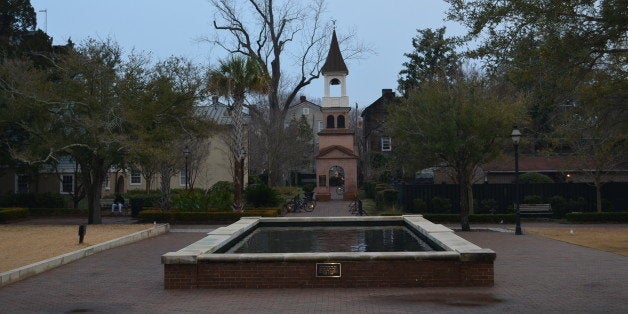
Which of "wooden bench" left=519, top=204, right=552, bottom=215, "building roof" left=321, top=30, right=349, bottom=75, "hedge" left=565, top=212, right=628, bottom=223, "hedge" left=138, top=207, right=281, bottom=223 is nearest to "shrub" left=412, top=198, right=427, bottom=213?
"wooden bench" left=519, top=204, right=552, bottom=215

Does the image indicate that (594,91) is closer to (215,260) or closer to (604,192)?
(215,260)

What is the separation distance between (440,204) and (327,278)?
22242mm

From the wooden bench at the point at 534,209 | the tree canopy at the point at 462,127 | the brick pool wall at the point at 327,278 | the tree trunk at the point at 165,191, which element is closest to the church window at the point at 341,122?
the tree trunk at the point at 165,191

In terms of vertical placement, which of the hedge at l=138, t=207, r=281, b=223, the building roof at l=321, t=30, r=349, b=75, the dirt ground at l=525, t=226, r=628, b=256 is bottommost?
the dirt ground at l=525, t=226, r=628, b=256

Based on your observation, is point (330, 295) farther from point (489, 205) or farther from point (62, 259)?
point (489, 205)

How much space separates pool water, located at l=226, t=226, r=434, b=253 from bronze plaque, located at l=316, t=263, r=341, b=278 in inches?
125

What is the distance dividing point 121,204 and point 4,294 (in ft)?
84.9

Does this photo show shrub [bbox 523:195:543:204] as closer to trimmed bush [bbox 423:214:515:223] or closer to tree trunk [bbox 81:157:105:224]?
trimmed bush [bbox 423:214:515:223]

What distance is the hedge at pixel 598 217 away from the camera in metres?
31.0

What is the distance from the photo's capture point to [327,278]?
11883mm

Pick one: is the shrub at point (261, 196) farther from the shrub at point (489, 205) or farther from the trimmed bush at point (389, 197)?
the shrub at point (489, 205)

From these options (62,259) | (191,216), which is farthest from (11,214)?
(62,259)

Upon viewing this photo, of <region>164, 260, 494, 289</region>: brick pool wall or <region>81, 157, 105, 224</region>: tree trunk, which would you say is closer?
<region>164, 260, 494, 289</region>: brick pool wall

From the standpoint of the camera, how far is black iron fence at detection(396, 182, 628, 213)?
33.4m
